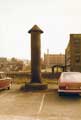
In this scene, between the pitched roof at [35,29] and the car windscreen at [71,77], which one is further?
the pitched roof at [35,29]

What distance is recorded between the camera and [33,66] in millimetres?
19438

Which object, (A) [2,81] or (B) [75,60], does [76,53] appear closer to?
(B) [75,60]

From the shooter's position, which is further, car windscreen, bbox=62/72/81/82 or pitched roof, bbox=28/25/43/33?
pitched roof, bbox=28/25/43/33

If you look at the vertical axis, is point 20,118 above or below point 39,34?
below

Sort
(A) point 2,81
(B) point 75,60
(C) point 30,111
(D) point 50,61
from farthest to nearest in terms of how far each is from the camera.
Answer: (D) point 50,61, (B) point 75,60, (A) point 2,81, (C) point 30,111

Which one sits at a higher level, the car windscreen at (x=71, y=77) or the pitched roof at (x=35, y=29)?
the pitched roof at (x=35, y=29)

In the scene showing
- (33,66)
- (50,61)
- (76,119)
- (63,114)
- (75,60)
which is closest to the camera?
(76,119)

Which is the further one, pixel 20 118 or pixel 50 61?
pixel 50 61

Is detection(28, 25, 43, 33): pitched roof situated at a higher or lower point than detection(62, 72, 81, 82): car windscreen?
higher

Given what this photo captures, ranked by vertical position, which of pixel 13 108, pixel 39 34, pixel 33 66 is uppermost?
pixel 39 34

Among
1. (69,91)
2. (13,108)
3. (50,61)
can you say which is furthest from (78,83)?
(50,61)

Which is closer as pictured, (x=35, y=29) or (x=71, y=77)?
(x=71, y=77)

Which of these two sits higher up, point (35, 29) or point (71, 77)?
point (35, 29)

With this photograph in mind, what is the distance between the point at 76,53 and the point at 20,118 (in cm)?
6645
